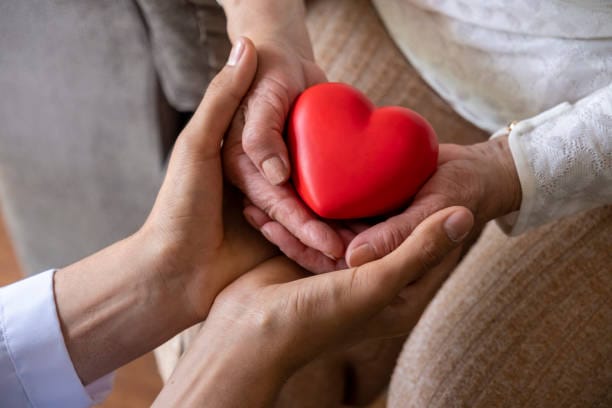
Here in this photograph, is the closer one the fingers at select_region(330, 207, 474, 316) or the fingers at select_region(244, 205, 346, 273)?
the fingers at select_region(330, 207, 474, 316)

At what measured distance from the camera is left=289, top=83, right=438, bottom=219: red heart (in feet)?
2.13

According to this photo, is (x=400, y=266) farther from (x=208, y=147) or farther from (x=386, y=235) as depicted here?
(x=208, y=147)

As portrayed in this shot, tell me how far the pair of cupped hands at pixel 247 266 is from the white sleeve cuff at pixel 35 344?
0.05ft

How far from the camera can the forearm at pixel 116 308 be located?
724 mm

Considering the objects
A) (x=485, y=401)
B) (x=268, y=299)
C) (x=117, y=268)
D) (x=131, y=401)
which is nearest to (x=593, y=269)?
(x=485, y=401)

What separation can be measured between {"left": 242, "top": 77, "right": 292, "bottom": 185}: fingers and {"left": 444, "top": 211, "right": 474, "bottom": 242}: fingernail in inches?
6.6

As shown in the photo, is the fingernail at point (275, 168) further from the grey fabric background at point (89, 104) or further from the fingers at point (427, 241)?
the grey fabric background at point (89, 104)

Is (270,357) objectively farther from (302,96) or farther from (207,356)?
(302,96)

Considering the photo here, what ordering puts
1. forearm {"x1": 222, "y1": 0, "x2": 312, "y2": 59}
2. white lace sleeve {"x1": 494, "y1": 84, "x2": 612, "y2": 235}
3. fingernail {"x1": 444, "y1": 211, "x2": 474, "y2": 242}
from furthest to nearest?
1. forearm {"x1": 222, "y1": 0, "x2": 312, "y2": 59}
2. white lace sleeve {"x1": 494, "y1": 84, "x2": 612, "y2": 235}
3. fingernail {"x1": 444, "y1": 211, "x2": 474, "y2": 242}

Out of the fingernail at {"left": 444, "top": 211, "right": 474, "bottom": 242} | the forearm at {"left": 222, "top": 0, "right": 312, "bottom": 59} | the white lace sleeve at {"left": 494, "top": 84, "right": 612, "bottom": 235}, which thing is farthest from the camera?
the forearm at {"left": 222, "top": 0, "right": 312, "bottom": 59}

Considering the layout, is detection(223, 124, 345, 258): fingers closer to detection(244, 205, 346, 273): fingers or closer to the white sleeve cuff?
detection(244, 205, 346, 273): fingers

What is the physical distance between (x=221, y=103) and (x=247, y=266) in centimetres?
18

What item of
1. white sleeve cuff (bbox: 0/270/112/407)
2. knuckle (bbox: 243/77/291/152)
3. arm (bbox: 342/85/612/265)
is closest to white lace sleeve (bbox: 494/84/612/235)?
arm (bbox: 342/85/612/265)

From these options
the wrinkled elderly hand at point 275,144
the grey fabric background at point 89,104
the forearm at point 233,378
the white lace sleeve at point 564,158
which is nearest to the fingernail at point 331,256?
the wrinkled elderly hand at point 275,144
